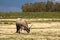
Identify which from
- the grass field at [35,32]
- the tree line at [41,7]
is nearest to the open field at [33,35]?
the grass field at [35,32]

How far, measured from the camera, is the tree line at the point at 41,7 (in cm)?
9975

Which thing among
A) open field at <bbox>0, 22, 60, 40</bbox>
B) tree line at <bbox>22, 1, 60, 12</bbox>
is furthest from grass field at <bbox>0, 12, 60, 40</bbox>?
tree line at <bbox>22, 1, 60, 12</bbox>

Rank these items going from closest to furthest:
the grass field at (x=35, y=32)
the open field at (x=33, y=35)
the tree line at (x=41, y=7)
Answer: the open field at (x=33, y=35) < the grass field at (x=35, y=32) < the tree line at (x=41, y=7)

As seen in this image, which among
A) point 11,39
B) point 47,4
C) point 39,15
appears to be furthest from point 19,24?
point 47,4

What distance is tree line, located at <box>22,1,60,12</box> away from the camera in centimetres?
9975

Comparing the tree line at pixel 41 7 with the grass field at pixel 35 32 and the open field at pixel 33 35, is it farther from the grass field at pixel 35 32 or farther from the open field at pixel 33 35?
the open field at pixel 33 35

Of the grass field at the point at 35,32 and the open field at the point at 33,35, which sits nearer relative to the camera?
the open field at the point at 33,35

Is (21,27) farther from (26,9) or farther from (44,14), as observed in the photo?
(26,9)

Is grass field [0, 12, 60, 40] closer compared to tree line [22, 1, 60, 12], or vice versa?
grass field [0, 12, 60, 40]

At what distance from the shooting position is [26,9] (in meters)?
105

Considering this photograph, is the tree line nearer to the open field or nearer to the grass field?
the grass field

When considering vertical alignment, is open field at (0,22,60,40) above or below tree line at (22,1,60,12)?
above

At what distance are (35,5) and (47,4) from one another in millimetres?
8188

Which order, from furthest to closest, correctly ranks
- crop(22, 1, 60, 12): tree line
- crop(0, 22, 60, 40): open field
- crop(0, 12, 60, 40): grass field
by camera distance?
crop(22, 1, 60, 12): tree line < crop(0, 12, 60, 40): grass field < crop(0, 22, 60, 40): open field
